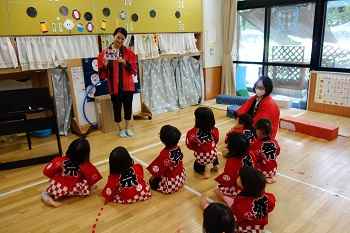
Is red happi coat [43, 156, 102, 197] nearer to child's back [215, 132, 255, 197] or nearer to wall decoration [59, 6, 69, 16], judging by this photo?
child's back [215, 132, 255, 197]

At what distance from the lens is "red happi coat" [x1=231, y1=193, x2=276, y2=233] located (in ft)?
5.30

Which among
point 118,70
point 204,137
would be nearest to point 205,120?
point 204,137

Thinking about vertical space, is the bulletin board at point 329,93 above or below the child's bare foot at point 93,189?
above

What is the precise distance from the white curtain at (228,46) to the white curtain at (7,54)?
372cm

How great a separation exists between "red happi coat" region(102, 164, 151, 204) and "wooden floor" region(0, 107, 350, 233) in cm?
5

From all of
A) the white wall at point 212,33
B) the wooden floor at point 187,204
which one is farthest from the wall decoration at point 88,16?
the white wall at point 212,33

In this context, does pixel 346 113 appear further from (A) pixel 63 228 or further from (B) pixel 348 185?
(A) pixel 63 228

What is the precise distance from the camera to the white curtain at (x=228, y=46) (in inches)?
209

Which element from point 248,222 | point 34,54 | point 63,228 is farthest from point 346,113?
point 34,54

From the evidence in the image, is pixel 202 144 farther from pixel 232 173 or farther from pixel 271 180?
pixel 271 180

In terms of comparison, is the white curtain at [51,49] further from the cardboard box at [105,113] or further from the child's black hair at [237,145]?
the child's black hair at [237,145]

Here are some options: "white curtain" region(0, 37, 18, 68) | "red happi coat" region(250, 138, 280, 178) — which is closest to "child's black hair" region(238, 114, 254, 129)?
"red happi coat" region(250, 138, 280, 178)

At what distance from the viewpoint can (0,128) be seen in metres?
2.85

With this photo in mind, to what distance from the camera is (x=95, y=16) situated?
3914mm
